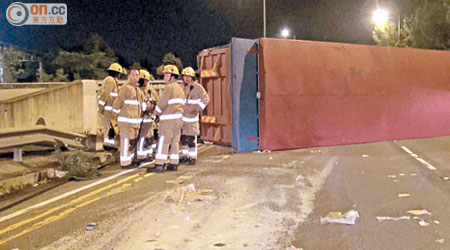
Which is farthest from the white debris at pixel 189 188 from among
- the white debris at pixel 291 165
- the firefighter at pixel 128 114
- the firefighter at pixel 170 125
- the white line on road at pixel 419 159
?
the white line on road at pixel 419 159

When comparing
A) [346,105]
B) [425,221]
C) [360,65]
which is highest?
[360,65]

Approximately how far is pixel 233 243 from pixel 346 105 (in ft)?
27.3

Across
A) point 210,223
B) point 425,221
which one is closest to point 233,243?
point 210,223

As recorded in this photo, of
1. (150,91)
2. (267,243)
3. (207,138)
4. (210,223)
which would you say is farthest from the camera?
(207,138)

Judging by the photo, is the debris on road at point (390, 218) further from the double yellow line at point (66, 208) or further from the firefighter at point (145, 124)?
the firefighter at point (145, 124)

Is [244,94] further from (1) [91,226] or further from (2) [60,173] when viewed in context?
(1) [91,226]

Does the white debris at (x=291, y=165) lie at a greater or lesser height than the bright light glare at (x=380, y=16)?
lesser

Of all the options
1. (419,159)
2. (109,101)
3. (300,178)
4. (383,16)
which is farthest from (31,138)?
(383,16)

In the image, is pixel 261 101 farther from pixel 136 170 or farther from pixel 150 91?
pixel 136 170

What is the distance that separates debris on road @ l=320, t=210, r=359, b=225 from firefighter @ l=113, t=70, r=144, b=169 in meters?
4.33

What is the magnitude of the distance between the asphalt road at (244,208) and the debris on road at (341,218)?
0.10 meters

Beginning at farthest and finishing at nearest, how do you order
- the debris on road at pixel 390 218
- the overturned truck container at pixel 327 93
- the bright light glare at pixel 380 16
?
the bright light glare at pixel 380 16 < the overturned truck container at pixel 327 93 < the debris on road at pixel 390 218

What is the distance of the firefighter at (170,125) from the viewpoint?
8.77 metres

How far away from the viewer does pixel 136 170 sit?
9055mm
